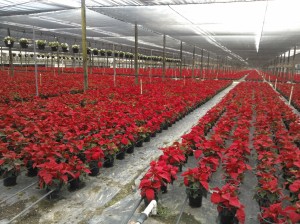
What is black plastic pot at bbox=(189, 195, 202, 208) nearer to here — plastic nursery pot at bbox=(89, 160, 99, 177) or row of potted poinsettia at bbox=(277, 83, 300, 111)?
plastic nursery pot at bbox=(89, 160, 99, 177)

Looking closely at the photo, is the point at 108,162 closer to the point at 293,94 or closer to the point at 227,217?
the point at 227,217

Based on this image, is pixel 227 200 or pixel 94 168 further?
pixel 94 168

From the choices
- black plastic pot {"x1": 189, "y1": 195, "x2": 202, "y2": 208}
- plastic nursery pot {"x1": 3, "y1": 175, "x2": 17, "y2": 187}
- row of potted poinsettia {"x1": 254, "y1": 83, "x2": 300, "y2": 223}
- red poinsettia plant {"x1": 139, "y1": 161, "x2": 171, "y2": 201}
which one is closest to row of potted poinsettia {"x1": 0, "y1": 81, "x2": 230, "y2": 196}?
plastic nursery pot {"x1": 3, "y1": 175, "x2": 17, "y2": 187}

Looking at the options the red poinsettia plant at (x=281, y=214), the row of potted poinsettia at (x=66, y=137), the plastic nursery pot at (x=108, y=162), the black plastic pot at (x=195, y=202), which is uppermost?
the row of potted poinsettia at (x=66, y=137)

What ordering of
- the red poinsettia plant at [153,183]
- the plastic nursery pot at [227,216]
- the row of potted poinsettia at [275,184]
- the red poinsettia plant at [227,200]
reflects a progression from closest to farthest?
1. the row of potted poinsettia at [275,184]
2. the red poinsettia plant at [227,200]
3. the plastic nursery pot at [227,216]
4. the red poinsettia plant at [153,183]

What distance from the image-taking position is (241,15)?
30.0 feet

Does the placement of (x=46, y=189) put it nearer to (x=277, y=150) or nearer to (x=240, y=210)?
(x=240, y=210)

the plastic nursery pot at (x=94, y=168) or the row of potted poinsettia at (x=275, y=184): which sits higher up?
the row of potted poinsettia at (x=275, y=184)

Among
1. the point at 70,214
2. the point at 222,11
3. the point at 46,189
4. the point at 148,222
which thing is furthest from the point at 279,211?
the point at 222,11

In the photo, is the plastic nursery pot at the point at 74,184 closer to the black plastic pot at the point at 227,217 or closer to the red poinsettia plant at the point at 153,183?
the red poinsettia plant at the point at 153,183

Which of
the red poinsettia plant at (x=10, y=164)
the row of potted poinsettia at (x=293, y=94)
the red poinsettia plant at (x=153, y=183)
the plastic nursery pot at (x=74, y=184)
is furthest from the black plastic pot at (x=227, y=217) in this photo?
the row of potted poinsettia at (x=293, y=94)

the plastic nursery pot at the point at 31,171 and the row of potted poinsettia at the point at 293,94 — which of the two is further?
the row of potted poinsettia at the point at 293,94

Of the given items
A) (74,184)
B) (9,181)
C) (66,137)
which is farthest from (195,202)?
(9,181)

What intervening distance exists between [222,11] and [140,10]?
2876 mm
